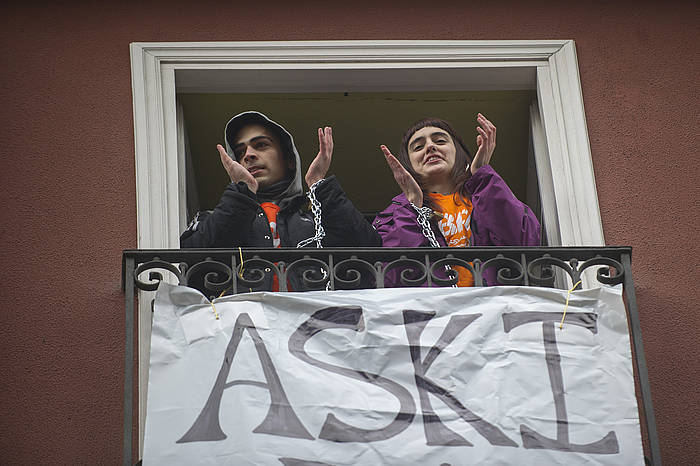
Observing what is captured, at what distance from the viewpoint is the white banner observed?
632cm

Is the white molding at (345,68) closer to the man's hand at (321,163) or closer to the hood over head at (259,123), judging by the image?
the hood over head at (259,123)

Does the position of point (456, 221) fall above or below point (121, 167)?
below

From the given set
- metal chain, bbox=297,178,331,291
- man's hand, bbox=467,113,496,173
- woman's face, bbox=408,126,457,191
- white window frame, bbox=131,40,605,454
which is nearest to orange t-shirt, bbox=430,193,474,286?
woman's face, bbox=408,126,457,191

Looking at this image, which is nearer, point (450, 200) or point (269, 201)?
point (269, 201)

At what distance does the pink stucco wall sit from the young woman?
1.92 feet

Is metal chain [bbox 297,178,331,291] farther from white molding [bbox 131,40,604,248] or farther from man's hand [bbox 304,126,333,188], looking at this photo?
white molding [bbox 131,40,604,248]

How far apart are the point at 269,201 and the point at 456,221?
103cm

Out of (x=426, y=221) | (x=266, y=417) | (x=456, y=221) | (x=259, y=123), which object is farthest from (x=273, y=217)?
(x=266, y=417)

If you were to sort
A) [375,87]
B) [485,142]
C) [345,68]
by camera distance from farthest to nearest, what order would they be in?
[375,87], [345,68], [485,142]

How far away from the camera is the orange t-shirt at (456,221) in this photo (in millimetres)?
7740

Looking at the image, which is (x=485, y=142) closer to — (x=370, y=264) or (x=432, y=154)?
(x=432, y=154)

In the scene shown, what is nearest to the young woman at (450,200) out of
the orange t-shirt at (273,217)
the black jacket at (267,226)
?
the black jacket at (267,226)

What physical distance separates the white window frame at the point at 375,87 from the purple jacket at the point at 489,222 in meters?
0.31

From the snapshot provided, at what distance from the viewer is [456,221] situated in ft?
25.8
